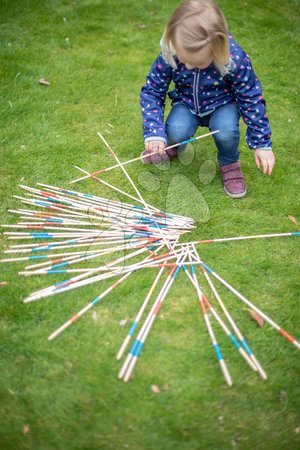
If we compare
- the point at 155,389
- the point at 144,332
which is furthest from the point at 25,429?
the point at 144,332

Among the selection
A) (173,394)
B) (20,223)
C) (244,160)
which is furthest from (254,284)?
(20,223)

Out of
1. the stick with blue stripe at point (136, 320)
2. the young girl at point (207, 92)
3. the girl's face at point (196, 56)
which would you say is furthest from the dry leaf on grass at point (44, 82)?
the stick with blue stripe at point (136, 320)

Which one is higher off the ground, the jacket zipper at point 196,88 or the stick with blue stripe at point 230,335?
the jacket zipper at point 196,88

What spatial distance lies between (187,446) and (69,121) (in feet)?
10.5

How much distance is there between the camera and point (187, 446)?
2072 millimetres

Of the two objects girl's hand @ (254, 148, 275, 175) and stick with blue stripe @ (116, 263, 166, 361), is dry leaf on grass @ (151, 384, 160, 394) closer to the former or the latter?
stick with blue stripe @ (116, 263, 166, 361)

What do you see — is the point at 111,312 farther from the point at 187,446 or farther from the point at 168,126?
the point at 168,126

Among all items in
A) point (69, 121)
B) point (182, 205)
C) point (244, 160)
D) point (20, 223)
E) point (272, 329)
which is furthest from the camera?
point (69, 121)

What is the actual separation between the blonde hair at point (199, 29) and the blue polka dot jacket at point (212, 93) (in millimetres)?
257

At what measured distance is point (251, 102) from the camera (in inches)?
122

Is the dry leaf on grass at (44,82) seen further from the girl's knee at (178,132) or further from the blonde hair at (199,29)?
the blonde hair at (199,29)

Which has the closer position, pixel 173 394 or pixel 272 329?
pixel 173 394

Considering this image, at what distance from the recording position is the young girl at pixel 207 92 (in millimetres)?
2662

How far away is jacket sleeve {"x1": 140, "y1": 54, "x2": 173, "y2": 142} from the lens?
10.7ft
